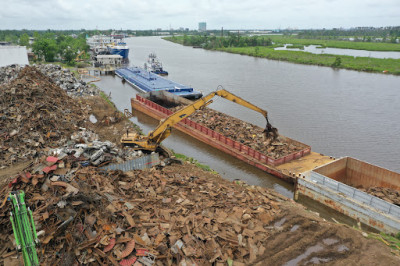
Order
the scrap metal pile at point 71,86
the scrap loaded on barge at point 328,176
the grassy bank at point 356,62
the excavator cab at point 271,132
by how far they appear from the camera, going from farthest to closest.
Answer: the grassy bank at point 356,62 < the scrap metal pile at point 71,86 < the excavator cab at point 271,132 < the scrap loaded on barge at point 328,176

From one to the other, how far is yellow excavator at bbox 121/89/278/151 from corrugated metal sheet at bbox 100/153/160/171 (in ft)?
4.79

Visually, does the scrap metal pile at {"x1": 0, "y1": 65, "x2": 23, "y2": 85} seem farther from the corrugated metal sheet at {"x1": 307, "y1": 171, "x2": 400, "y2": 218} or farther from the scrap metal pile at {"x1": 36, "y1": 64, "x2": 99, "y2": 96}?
the corrugated metal sheet at {"x1": 307, "y1": 171, "x2": 400, "y2": 218}

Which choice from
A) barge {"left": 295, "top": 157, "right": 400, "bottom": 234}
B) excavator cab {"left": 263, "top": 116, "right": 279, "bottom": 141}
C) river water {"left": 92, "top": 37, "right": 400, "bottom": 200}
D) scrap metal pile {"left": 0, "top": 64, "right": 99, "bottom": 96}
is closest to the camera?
barge {"left": 295, "top": 157, "right": 400, "bottom": 234}

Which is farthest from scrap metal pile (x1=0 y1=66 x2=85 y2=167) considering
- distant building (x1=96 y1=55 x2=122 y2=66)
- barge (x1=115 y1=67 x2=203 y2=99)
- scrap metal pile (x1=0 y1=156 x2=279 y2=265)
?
distant building (x1=96 y1=55 x2=122 y2=66)

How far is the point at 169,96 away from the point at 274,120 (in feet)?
43.0

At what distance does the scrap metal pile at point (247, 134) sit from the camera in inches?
764

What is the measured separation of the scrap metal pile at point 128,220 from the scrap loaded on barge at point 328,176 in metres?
3.84

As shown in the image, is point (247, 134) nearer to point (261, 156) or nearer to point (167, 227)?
point (261, 156)

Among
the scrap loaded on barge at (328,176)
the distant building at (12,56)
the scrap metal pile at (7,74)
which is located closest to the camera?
the scrap loaded on barge at (328,176)

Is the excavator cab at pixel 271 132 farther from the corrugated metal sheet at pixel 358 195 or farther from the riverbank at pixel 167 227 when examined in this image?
the riverbank at pixel 167 227

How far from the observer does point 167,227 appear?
10.6 m

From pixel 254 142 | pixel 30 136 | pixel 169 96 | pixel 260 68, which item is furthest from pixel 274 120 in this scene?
pixel 260 68

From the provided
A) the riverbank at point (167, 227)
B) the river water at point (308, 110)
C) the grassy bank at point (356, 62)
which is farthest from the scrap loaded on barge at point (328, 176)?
the grassy bank at point (356, 62)

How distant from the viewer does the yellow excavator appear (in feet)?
55.2
